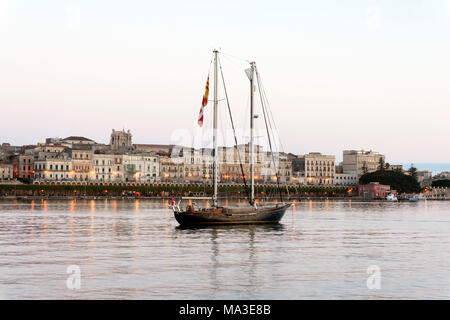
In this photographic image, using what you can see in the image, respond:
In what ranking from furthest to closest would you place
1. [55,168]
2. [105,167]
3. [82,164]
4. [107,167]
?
[107,167] → [105,167] → [82,164] → [55,168]

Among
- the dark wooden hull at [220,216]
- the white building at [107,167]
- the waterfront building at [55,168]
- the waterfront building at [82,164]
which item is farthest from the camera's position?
the white building at [107,167]

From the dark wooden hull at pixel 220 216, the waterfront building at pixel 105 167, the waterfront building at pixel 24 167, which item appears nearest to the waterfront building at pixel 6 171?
the waterfront building at pixel 24 167

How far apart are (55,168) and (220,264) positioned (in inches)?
6322

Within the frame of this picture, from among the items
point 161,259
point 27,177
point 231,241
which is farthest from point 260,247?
point 27,177

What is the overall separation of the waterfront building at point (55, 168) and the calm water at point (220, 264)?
136 metres

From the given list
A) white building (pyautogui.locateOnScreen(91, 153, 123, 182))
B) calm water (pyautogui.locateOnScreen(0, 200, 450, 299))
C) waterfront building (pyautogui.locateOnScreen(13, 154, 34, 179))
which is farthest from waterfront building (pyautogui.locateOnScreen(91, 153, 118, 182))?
calm water (pyautogui.locateOnScreen(0, 200, 450, 299))

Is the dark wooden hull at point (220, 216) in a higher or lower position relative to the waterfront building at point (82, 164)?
lower

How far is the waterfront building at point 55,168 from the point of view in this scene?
183000mm

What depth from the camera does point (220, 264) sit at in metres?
30.6

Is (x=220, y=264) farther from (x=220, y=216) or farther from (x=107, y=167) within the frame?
(x=107, y=167)

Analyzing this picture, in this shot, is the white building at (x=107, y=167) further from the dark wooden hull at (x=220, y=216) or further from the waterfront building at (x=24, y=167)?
the dark wooden hull at (x=220, y=216)

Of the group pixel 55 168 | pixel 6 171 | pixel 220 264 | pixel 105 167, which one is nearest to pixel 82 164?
pixel 105 167
